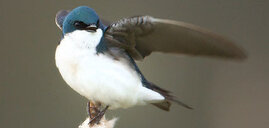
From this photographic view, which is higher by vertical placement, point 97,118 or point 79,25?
point 79,25

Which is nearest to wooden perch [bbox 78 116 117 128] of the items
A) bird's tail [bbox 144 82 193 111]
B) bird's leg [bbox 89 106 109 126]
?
bird's leg [bbox 89 106 109 126]

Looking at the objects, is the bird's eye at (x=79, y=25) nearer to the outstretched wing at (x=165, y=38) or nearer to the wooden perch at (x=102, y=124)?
the outstretched wing at (x=165, y=38)

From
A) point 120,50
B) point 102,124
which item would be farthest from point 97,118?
point 120,50

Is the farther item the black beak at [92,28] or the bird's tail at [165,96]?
the bird's tail at [165,96]

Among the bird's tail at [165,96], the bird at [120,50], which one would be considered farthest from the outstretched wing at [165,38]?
the bird's tail at [165,96]

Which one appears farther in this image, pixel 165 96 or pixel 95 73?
pixel 165 96

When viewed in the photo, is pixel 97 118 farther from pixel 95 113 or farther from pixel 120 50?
pixel 120 50
